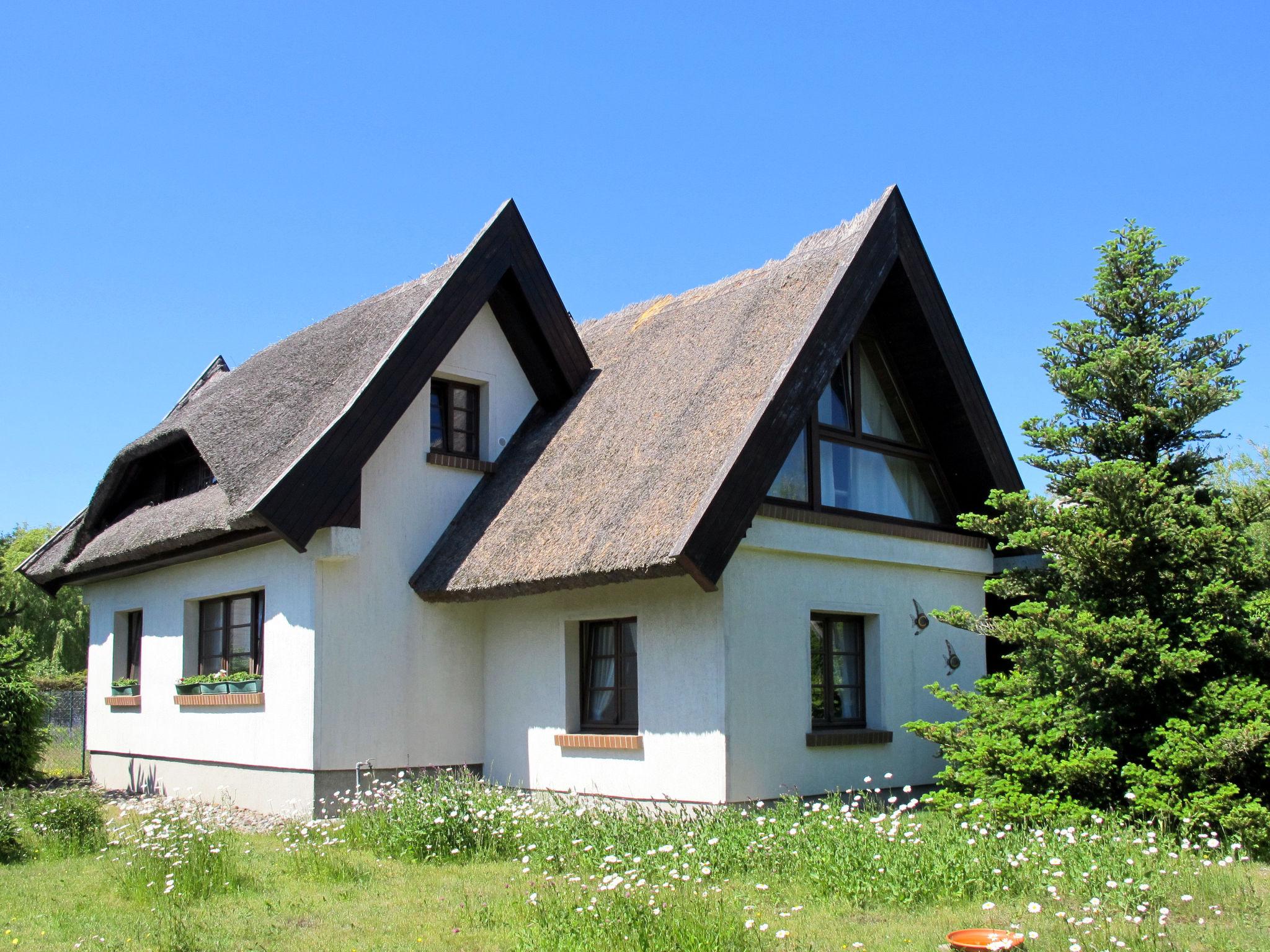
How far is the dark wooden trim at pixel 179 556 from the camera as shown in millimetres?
12969

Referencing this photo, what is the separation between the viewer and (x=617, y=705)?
39.8 feet

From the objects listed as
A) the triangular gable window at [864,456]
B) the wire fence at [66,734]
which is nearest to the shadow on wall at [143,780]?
the wire fence at [66,734]

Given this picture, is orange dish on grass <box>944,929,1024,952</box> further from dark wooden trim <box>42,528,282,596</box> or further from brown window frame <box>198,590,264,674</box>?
brown window frame <box>198,590,264,674</box>

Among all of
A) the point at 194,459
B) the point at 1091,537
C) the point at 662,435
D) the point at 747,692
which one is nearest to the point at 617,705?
the point at 747,692

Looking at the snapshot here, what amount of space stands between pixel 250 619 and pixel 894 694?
7.71 m

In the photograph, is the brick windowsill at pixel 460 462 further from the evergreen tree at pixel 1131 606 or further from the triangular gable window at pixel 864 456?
the evergreen tree at pixel 1131 606

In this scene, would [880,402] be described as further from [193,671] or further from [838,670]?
[193,671]

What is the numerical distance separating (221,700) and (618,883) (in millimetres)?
8566

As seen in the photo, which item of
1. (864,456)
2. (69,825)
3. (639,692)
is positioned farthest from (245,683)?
(864,456)

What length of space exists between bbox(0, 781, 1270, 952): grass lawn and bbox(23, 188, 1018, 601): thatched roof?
2.44m

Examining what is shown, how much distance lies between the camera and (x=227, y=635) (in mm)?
14484

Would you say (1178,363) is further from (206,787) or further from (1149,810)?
(206,787)

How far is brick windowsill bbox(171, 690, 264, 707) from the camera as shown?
521 inches

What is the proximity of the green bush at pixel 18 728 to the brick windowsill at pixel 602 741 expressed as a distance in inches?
370
